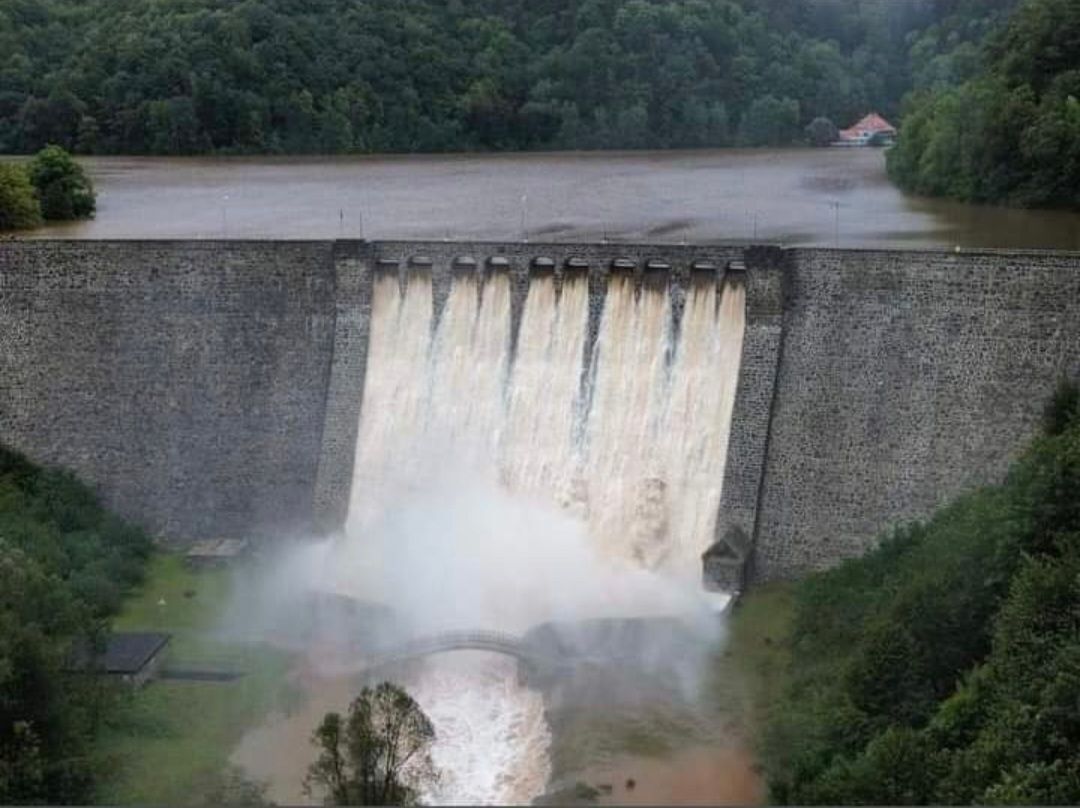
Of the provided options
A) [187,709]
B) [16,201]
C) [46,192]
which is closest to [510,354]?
[187,709]

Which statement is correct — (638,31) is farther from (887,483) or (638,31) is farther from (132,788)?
(132,788)

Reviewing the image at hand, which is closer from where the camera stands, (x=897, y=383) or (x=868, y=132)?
(x=897, y=383)

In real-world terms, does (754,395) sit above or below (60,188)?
below

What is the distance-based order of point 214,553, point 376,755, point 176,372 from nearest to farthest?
1. point 376,755
2. point 214,553
3. point 176,372

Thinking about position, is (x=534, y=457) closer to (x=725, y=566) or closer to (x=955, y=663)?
(x=725, y=566)

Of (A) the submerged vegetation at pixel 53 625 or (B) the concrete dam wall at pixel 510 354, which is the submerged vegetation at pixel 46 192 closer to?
(B) the concrete dam wall at pixel 510 354

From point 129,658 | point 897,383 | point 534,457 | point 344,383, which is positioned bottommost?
point 129,658

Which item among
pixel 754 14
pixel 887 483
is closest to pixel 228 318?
pixel 887 483

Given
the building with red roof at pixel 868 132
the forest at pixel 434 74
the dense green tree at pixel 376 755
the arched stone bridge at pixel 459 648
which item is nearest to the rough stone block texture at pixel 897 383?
the arched stone bridge at pixel 459 648
